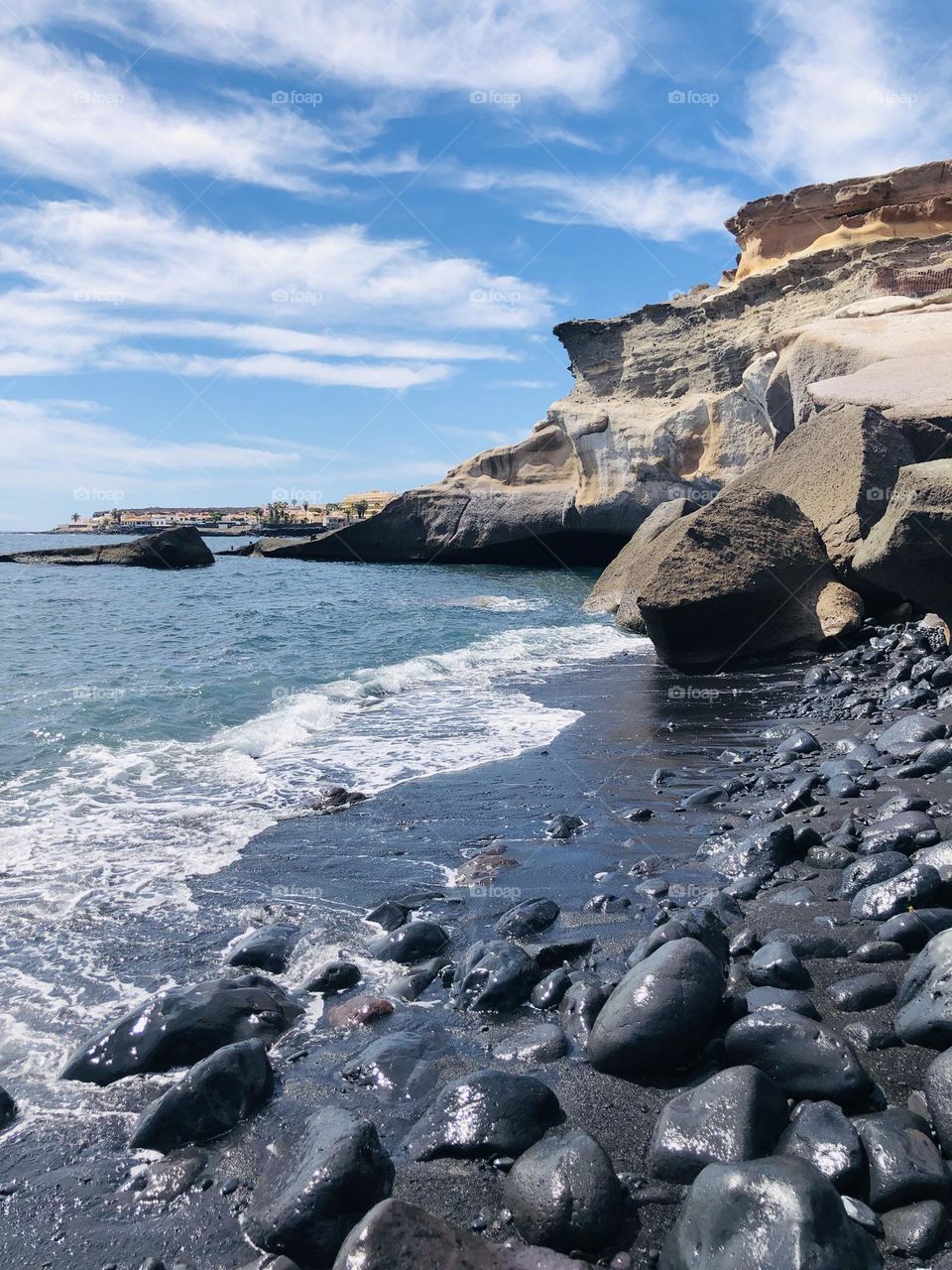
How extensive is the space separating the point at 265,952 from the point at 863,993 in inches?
101

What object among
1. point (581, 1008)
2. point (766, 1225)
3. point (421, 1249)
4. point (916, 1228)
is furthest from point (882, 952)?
point (421, 1249)

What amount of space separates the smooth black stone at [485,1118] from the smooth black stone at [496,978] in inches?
26.6

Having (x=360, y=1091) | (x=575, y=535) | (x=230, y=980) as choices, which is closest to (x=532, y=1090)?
(x=360, y=1091)

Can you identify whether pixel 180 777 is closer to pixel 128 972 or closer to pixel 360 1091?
pixel 128 972

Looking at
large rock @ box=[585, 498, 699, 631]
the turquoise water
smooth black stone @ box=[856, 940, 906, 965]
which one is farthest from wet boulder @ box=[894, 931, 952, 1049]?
large rock @ box=[585, 498, 699, 631]

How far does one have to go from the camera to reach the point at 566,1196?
2387 millimetres

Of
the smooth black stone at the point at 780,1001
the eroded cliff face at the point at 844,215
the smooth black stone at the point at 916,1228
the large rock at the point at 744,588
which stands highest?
the eroded cliff face at the point at 844,215

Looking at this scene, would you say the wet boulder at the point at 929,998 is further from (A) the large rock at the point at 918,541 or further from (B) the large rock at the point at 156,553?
(B) the large rock at the point at 156,553

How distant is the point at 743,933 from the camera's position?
3.83 meters

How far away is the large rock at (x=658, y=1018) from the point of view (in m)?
3.02

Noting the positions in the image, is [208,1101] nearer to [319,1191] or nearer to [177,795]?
[319,1191]

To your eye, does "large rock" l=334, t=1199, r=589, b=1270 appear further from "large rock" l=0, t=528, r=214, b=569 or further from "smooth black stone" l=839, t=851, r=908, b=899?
"large rock" l=0, t=528, r=214, b=569

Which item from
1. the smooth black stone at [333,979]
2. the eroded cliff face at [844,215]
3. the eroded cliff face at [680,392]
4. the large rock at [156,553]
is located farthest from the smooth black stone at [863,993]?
the large rock at [156,553]

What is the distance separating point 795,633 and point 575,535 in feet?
106
